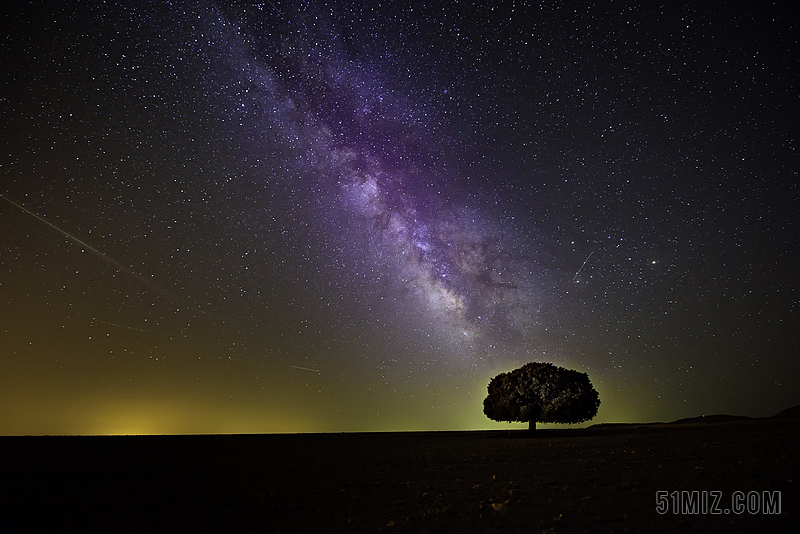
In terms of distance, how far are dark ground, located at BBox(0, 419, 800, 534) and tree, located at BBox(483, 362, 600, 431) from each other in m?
21.9

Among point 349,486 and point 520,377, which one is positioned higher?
point 520,377

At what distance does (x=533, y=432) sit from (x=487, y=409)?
199 inches

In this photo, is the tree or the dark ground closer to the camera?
the dark ground

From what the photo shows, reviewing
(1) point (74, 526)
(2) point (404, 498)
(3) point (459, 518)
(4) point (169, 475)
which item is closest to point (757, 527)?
(3) point (459, 518)

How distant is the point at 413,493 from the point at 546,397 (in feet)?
101

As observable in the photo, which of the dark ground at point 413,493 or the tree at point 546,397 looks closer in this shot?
the dark ground at point 413,493

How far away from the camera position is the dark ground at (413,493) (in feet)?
25.3

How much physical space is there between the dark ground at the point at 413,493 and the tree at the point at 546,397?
21.9 metres

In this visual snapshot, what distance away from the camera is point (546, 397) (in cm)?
3850

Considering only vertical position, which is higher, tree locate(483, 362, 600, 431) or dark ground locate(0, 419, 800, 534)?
tree locate(483, 362, 600, 431)

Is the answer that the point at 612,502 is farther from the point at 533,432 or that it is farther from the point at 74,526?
the point at 533,432

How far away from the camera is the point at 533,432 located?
127 feet

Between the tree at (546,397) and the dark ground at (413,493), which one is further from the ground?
the tree at (546,397)

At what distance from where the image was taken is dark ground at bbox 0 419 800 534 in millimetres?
7719
